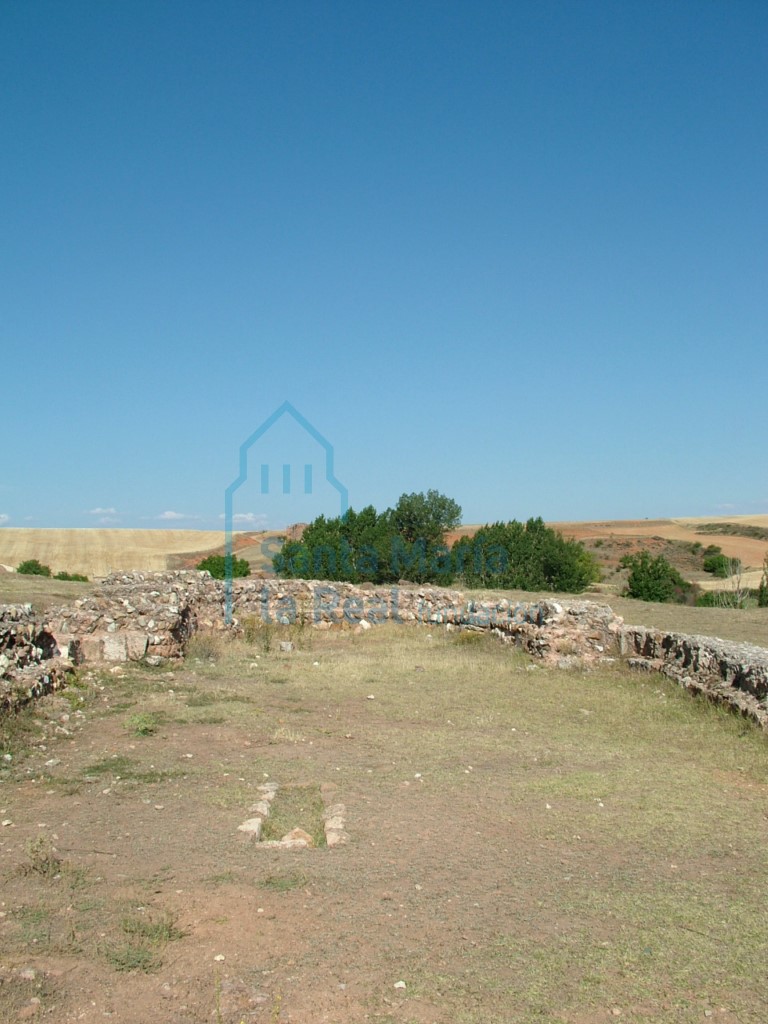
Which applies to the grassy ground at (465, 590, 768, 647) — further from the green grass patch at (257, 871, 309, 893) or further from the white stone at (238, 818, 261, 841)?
the green grass patch at (257, 871, 309, 893)

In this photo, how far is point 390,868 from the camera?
4.91 metres

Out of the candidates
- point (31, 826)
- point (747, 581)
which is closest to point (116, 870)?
point (31, 826)

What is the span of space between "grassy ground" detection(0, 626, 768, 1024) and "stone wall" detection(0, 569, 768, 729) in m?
0.67

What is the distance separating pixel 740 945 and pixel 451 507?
88.3 feet

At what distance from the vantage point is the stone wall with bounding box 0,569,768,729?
30.8 ft

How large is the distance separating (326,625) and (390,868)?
1280 centimetres

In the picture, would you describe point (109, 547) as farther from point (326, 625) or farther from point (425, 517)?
point (326, 625)

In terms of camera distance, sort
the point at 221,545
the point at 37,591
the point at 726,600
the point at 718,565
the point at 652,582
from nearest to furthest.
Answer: the point at 37,591 → the point at 726,600 → the point at 652,582 → the point at 718,565 → the point at 221,545

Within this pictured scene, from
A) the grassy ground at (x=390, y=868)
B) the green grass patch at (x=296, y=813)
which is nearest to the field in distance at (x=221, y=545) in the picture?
the grassy ground at (x=390, y=868)

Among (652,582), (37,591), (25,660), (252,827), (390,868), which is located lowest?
(390,868)

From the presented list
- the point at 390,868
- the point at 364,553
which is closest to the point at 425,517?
the point at 364,553

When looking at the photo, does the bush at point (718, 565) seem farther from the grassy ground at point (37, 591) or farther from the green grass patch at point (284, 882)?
the green grass patch at point (284, 882)

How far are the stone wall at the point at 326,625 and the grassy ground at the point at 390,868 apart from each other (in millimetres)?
673

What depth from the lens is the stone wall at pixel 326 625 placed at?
9391mm
